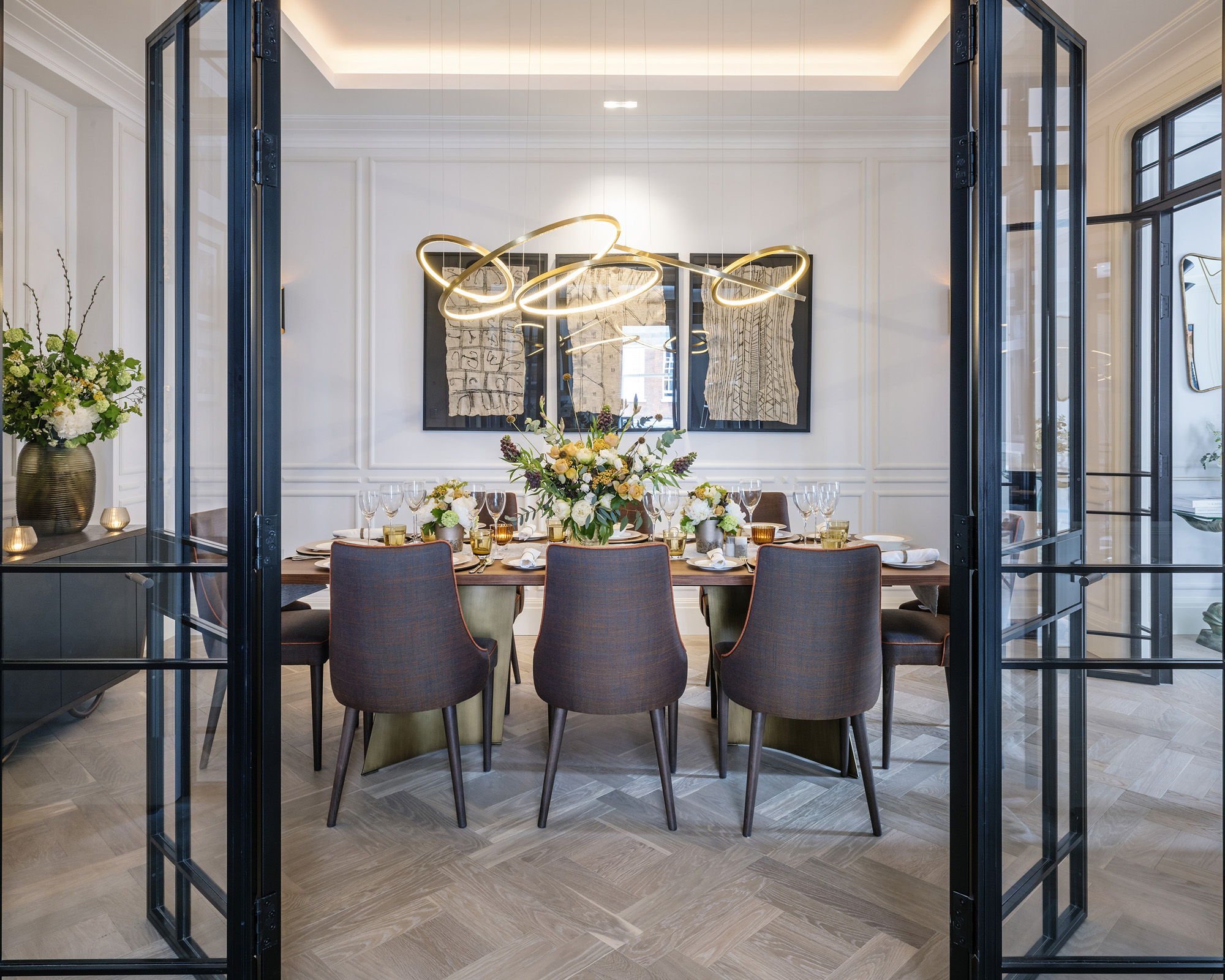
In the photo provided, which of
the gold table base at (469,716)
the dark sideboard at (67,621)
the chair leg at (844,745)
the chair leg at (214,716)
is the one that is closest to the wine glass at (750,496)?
the chair leg at (844,745)

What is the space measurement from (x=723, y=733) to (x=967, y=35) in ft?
6.99

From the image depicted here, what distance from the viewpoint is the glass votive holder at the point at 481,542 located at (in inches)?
110

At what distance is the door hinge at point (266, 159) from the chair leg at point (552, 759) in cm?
165

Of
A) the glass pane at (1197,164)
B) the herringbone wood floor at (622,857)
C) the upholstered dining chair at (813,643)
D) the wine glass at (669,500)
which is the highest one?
the glass pane at (1197,164)

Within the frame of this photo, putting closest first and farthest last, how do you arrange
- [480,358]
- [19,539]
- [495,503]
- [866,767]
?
[19,539] < [866,767] < [495,503] < [480,358]

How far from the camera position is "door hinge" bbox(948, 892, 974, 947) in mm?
1462

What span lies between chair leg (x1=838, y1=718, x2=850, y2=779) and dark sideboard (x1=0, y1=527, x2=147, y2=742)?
2178 millimetres

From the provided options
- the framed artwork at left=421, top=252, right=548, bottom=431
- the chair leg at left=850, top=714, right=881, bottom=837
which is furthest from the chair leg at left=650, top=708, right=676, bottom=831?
the framed artwork at left=421, top=252, right=548, bottom=431

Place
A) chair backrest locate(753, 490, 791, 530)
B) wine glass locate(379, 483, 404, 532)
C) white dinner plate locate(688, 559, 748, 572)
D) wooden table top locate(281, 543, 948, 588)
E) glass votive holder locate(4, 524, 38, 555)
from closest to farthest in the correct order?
glass votive holder locate(4, 524, 38, 555) → wooden table top locate(281, 543, 948, 588) → white dinner plate locate(688, 559, 748, 572) → wine glass locate(379, 483, 404, 532) → chair backrest locate(753, 490, 791, 530)

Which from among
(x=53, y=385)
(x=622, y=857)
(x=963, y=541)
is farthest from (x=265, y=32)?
(x=622, y=857)

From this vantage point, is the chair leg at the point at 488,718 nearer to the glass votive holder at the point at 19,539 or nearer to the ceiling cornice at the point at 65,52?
the glass votive holder at the point at 19,539

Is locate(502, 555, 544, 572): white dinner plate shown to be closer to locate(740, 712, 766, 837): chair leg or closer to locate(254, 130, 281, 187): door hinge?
locate(740, 712, 766, 837): chair leg

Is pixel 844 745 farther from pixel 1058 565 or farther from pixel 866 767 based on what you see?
pixel 1058 565

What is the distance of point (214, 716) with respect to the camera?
1.48m
